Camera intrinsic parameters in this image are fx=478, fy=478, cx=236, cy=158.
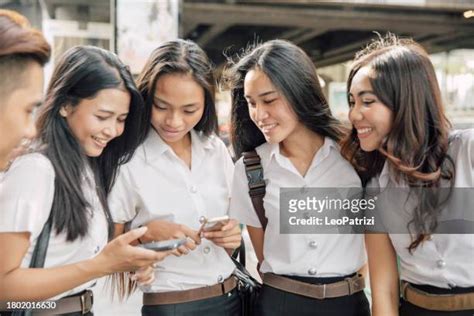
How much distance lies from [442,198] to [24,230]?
27.8 inches

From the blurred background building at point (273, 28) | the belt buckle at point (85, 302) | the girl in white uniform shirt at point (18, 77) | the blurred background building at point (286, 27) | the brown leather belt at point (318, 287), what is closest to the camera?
the girl in white uniform shirt at point (18, 77)

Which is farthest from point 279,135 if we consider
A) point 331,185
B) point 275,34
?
point 275,34

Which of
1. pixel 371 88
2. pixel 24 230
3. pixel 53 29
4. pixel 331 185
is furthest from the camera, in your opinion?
pixel 53 29

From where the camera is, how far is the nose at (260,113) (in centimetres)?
95

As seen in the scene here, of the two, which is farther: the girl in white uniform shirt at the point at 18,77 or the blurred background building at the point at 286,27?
the blurred background building at the point at 286,27

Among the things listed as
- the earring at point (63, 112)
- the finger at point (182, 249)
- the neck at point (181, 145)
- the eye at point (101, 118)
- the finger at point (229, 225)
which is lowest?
the finger at point (182, 249)

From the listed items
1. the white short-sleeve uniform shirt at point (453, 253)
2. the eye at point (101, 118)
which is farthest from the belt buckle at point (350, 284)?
the eye at point (101, 118)

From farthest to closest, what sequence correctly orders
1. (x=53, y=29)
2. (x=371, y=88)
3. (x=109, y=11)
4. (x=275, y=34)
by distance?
(x=275, y=34)
(x=109, y=11)
(x=53, y=29)
(x=371, y=88)

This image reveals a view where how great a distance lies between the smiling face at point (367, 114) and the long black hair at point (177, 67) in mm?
285

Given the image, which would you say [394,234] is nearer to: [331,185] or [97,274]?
[331,185]

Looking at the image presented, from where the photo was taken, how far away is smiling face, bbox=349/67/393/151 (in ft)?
2.85

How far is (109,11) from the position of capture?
224 centimetres

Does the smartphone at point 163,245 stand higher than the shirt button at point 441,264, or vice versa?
the smartphone at point 163,245

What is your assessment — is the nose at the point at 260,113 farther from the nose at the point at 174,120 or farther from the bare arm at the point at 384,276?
the bare arm at the point at 384,276
